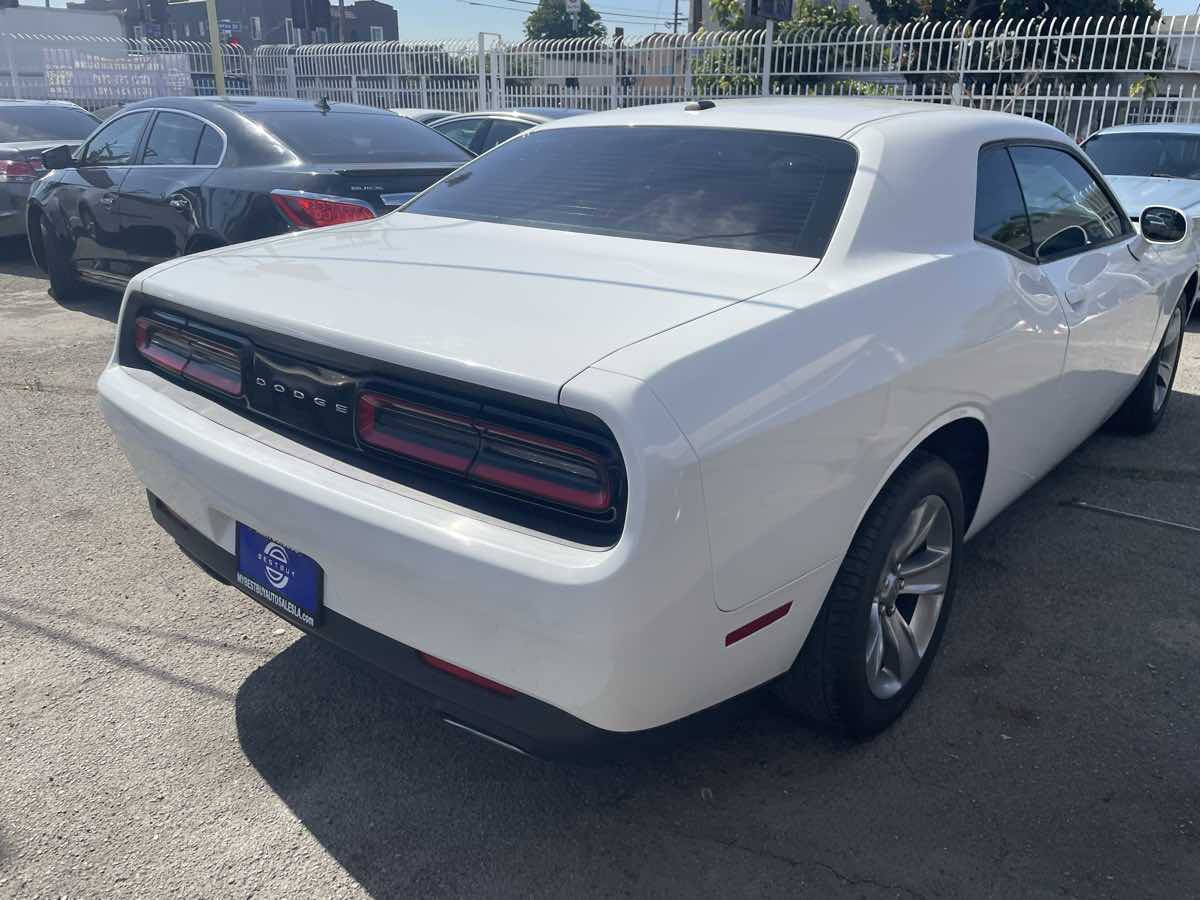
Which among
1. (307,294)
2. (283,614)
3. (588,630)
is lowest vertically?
(283,614)

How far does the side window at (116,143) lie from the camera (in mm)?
6996

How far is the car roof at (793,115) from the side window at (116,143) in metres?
4.47

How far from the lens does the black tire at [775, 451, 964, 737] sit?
7.97ft

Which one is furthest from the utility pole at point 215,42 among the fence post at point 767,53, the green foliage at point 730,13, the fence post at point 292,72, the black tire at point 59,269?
the green foliage at point 730,13

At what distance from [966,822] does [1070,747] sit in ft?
1.60

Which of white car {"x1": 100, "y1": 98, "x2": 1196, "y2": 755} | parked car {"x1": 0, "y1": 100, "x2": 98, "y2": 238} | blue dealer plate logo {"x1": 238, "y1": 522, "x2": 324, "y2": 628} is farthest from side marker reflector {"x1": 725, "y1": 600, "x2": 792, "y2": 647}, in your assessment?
parked car {"x1": 0, "y1": 100, "x2": 98, "y2": 238}

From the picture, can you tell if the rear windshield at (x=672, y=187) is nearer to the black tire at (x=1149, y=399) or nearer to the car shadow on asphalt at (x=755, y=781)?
the car shadow on asphalt at (x=755, y=781)

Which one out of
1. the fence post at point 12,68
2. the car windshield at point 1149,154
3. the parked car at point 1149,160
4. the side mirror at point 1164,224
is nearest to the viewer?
the side mirror at point 1164,224

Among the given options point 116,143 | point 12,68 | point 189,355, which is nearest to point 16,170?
point 116,143

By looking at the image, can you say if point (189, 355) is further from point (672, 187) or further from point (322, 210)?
point (322, 210)

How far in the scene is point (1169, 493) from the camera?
14.7ft

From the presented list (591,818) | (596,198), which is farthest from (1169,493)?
(591,818)

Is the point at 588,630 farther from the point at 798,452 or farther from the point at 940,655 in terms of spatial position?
the point at 940,655

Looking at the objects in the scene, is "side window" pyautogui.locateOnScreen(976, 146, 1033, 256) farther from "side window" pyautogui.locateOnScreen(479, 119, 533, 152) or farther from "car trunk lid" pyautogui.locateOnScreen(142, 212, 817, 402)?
"side window" pyautogui.locateOnScreen(479, 119, 533, 152)
